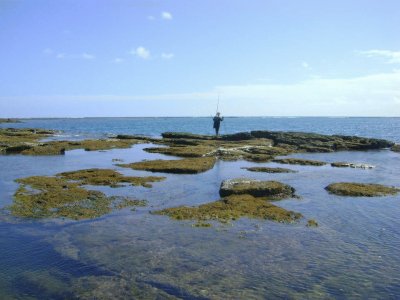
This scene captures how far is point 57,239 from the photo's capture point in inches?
634

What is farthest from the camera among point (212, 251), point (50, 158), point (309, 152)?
point (309, 152)

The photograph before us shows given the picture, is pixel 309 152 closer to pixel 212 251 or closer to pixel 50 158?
pixel 50 158

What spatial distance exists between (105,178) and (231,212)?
41.7 ft

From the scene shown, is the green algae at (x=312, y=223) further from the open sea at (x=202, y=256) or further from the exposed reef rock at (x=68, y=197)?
the exposed reef rock at (x=68, y=197)

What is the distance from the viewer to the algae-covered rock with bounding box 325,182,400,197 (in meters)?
26.6

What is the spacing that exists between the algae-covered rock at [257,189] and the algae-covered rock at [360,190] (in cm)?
352

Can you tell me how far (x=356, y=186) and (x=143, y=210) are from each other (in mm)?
15952

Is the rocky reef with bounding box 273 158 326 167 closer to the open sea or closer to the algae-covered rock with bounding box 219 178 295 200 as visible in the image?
the algae-covered rock with bounding box 219 178 295 200

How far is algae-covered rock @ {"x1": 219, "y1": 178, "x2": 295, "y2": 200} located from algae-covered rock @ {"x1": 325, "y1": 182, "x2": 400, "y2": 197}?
3.52 meters

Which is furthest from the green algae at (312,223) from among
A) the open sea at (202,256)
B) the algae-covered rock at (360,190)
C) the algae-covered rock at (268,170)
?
the algae-covered rock at (268,170)

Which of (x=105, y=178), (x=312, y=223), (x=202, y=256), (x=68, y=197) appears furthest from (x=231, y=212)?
(x=105, y=178)

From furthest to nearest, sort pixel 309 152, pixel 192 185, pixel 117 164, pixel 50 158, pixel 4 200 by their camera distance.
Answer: pixel 309 152 → pixel 50 158 → pixel 117 164 → pixel 192 185 → pixel 4 200

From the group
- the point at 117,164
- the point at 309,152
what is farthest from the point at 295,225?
the point at 309,152

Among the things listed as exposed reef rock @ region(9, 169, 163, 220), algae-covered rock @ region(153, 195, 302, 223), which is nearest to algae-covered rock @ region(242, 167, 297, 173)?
exposed reef rock @ region(9, 169, 163, 220)
